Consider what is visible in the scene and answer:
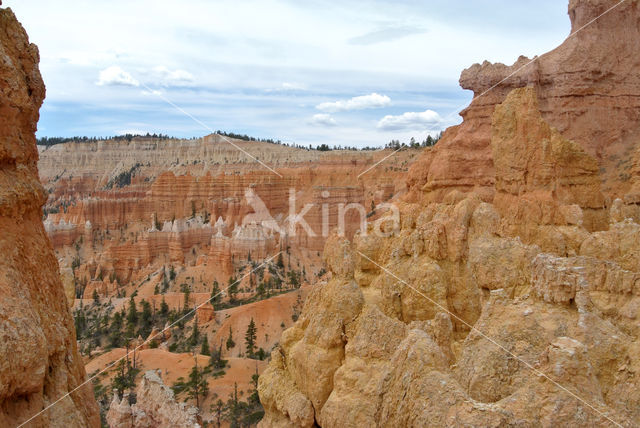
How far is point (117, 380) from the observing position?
16750 millimetres

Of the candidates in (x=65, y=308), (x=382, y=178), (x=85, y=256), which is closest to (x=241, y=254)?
(x=382, y=178)

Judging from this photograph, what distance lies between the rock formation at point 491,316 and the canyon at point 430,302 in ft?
0.10

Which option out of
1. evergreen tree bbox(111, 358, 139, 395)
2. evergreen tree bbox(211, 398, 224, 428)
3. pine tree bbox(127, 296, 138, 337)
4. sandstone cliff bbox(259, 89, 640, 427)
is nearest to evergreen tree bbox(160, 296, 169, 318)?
pine tree bbox(127, 296, 138, 337)

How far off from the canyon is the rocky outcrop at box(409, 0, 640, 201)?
0.10 meters

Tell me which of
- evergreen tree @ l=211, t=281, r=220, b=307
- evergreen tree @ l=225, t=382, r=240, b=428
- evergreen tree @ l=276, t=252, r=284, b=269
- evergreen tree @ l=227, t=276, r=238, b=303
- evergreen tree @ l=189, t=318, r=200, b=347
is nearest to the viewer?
evergreen tree @ l=225, t=382, r=240, b=428

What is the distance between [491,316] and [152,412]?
9364 mm

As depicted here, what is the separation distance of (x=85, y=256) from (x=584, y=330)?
186ft

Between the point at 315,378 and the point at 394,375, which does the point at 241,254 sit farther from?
the point at 394,375

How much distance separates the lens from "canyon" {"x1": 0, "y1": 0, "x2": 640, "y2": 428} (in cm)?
461

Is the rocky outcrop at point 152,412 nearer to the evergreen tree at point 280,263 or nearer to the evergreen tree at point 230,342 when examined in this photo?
the evergreen tree at point 230,342

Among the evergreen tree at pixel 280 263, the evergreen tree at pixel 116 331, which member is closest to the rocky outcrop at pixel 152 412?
the evergreen tree at pixel 116 331

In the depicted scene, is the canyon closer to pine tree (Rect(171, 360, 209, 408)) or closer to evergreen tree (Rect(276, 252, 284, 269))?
pine tree (Rect(171, 360, 209, 408))

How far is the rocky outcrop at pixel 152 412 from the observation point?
37.7 feet

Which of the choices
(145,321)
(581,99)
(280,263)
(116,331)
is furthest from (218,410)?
(280,263)
